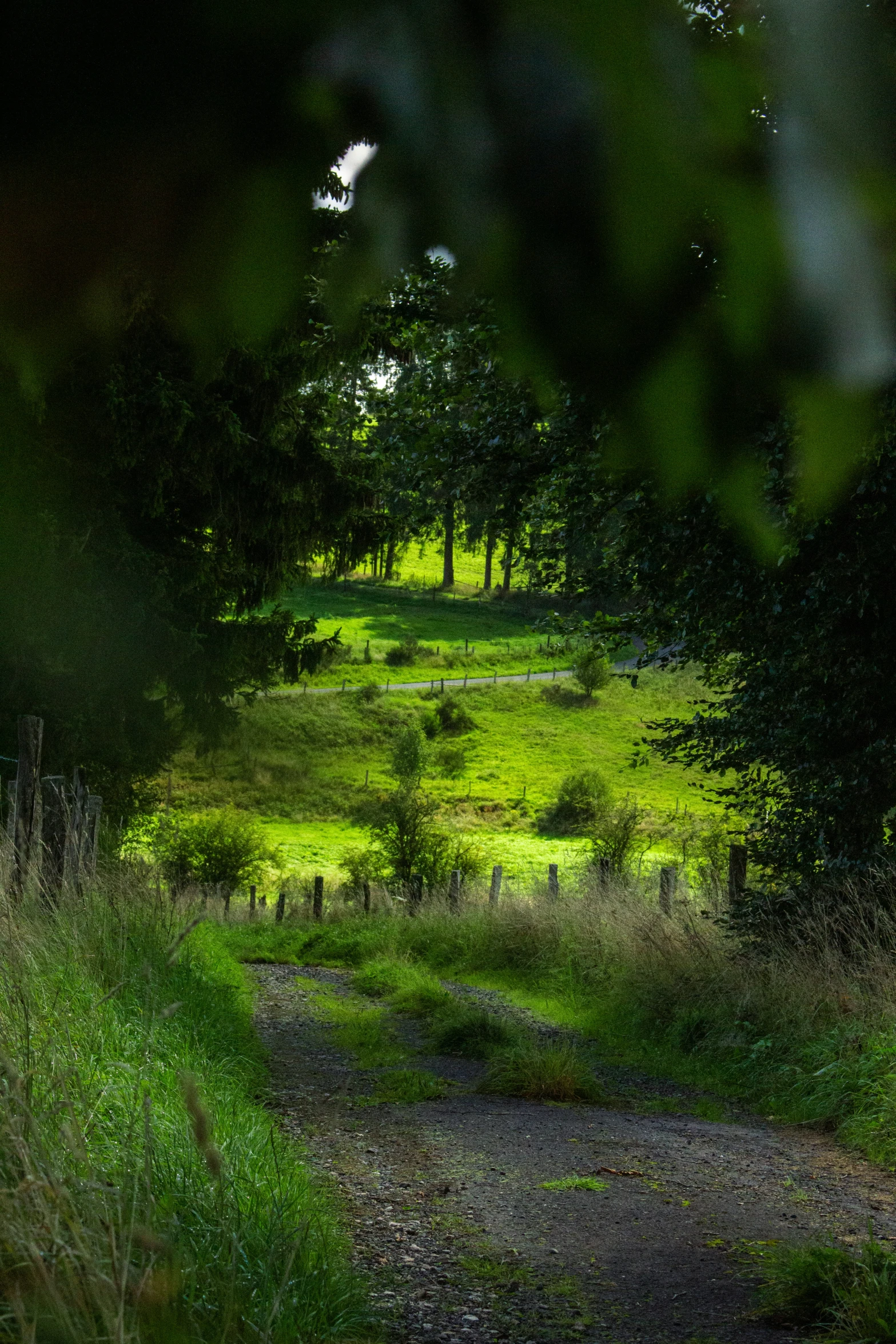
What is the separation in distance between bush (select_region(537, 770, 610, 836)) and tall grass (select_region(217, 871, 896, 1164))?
24.1 meters

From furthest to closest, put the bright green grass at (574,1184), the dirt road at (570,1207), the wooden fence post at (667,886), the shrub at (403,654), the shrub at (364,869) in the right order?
the shrub at (403,654), the shrub at (364,869), the wooden fence post at (667,886), the bright green grass at (574,1184), the dirt road at (570,1207)

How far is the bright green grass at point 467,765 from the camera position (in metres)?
36.8

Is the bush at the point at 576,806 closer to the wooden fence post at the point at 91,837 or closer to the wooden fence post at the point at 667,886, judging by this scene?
the wooden fence post at the point at 667,886

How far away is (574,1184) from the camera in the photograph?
4352mm

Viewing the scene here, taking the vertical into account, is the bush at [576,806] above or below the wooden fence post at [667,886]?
below

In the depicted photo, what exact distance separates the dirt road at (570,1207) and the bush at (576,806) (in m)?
30.2

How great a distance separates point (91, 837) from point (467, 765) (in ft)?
118

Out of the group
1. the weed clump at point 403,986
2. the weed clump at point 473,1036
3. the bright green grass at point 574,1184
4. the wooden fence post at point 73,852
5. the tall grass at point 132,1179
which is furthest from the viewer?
the weed clump at point 403,986

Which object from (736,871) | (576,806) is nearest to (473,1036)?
(736,871)

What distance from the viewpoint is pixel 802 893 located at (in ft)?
25.6

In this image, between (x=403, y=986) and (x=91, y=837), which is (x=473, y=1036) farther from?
(x=91, y=837)

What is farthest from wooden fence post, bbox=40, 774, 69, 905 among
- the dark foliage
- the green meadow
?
the green meadow

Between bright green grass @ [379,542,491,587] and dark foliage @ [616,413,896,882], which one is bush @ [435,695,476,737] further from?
dark foliage @ [616,413,896,882]

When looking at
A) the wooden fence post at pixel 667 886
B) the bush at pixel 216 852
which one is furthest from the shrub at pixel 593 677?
the wooden fence post at pixel 667 886
